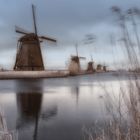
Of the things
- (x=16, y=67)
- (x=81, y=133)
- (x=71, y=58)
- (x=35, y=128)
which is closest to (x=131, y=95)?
(x=81, y=133)

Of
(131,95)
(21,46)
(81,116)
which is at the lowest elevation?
(81,116)

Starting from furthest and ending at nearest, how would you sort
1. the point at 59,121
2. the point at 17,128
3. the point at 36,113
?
the point at 36,113, the point at 59,121, the point at 17,128

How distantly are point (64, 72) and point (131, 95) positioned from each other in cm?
4620

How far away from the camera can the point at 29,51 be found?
35781mm

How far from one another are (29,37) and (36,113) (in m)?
25.7

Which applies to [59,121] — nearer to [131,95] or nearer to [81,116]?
[81,116]

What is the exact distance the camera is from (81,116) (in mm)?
9656

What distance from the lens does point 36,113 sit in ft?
35.5

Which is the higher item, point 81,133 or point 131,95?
point 131,95

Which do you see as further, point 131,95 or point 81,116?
point 81,116

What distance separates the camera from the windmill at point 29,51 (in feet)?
117

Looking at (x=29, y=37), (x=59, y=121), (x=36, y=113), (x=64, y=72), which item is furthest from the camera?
(x=64, y=72)

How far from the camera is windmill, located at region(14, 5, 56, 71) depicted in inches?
1409

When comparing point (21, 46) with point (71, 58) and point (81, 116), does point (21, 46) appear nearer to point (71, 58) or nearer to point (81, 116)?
point (71, 58)
